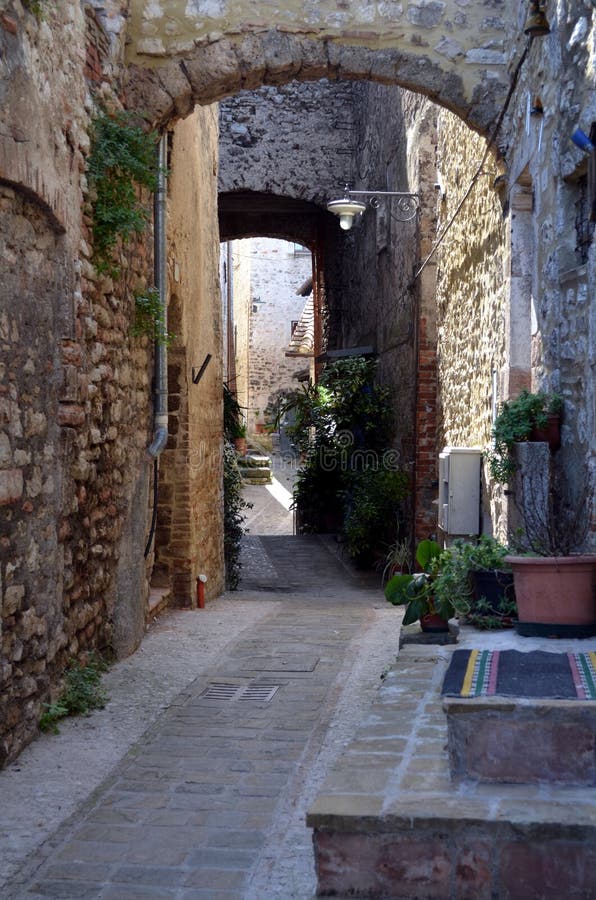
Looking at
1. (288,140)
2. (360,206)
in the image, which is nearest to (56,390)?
(360,206)

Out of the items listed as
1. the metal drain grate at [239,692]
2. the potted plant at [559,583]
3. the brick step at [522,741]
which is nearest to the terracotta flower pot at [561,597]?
the potted plant at [559,583]

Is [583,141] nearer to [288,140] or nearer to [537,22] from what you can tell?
[537,22]

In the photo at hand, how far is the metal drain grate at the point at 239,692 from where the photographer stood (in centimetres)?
566

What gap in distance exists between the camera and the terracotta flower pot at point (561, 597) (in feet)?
16.1

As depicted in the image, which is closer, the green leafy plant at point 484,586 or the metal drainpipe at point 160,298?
the green leafy plant at point 484,586

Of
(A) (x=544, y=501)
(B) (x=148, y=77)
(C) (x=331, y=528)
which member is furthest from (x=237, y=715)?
(C) (x=331, y=528)

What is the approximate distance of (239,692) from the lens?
5793mm

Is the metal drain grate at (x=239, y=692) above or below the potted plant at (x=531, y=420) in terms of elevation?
below

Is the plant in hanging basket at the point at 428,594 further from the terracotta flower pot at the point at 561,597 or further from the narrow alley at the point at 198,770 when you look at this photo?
the narrow alley at the point at 198,770

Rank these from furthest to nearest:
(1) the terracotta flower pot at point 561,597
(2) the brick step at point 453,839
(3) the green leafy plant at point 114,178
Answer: (3) the green leafy plant at point 114,178 < (1) the terracotta flower pot at point 561,597 < (2) the brick step at point 453,839

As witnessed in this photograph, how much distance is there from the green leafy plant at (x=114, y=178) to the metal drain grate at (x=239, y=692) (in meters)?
2.46

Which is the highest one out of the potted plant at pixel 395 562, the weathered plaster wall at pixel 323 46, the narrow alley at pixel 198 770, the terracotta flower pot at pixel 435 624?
the weathered plaster wall at pixel 323 46

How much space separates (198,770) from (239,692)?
4.55 ft

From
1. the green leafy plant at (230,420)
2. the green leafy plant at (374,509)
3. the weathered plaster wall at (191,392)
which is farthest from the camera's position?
the green leafy plant at (374,509)
